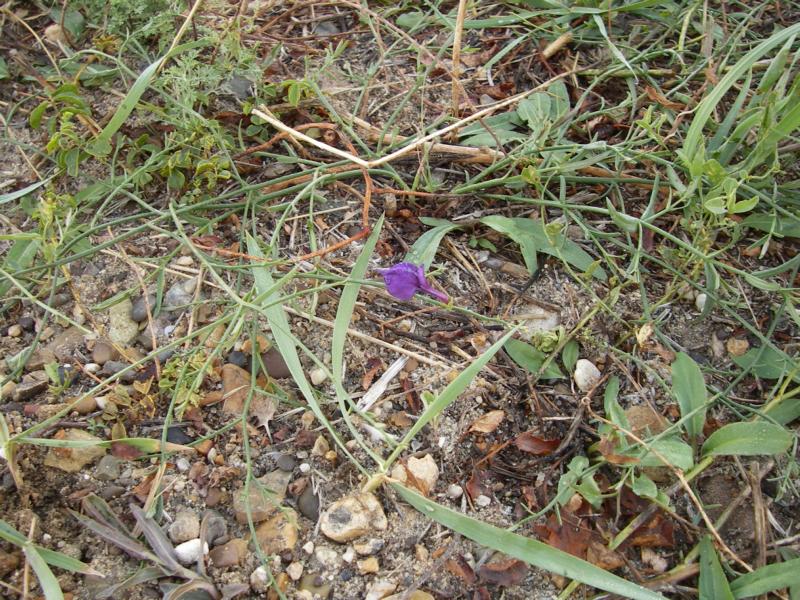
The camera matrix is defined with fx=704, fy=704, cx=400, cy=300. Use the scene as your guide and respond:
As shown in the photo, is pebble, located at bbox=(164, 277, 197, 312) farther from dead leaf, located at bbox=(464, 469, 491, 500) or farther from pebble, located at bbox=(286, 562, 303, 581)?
dead leaf, located at bbox=(464, 469, 491, 500)

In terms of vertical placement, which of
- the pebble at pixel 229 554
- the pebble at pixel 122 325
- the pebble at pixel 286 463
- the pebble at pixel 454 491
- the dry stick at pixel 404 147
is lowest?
the pebble at pixel 229 554

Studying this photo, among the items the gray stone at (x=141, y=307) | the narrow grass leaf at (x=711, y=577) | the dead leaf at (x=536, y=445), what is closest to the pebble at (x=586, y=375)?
the dead leaf at (x=536, y=445)

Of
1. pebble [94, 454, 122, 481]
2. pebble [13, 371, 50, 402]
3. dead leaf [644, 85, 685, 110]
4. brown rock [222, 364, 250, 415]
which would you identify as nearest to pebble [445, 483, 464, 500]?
brown rock [222, 364, 250, 415]

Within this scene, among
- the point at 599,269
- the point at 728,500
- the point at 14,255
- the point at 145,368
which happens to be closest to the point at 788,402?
the point at 728,500

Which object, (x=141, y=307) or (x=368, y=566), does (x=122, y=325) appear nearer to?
(x=141, y=307)

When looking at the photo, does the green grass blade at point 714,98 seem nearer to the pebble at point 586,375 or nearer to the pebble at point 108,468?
the pebble at point 586,375

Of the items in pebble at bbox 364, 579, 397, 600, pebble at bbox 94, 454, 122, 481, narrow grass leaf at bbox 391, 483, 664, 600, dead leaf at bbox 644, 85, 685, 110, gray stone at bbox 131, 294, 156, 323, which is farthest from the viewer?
dead leaf at bbox 644, 85, 685, 110
